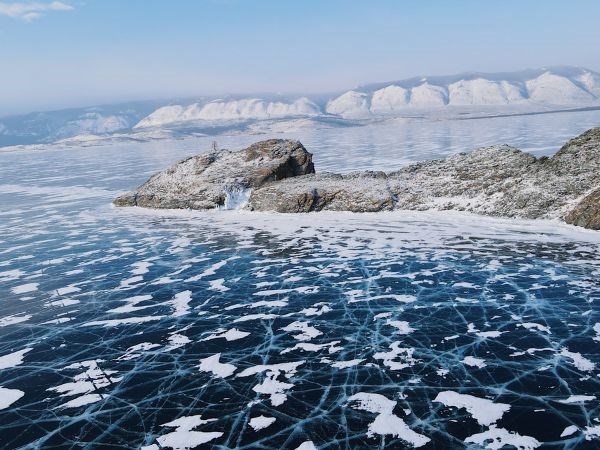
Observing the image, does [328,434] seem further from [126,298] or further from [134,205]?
[134,205]

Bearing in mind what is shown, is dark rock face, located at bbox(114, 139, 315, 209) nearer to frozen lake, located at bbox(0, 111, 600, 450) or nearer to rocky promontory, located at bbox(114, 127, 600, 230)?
rocky promontory, located at bbox(114, 127, 600, 230)

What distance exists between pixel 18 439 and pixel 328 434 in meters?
3.58

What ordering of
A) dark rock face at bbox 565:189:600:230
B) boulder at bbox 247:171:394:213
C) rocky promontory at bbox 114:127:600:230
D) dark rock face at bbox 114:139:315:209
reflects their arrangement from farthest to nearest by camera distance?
1. dark rock face at bbox 114:139:315:209
2. boulder at bbox 247:171:394:213
3. rocky promontory at bbox 114:127:600:230
4. dark rock face at bbox 565:189:600:230

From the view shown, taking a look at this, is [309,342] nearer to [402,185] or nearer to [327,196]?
[327,196]

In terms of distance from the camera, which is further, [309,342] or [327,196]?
[327,196]

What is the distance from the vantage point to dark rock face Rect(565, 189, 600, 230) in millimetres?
13195

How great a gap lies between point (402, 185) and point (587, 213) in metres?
7.33

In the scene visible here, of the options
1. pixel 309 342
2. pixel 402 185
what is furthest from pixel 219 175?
pixel 309 342

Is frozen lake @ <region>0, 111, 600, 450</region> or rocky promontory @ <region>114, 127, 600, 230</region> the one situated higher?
rocky promontory @ <region>114, 127, 600, 230</region>

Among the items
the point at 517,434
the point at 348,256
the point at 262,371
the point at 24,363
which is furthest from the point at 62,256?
the point at 517,434

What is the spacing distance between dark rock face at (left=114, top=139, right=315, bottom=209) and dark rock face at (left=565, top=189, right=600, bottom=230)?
1266 centimetres

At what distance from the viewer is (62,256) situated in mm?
13203

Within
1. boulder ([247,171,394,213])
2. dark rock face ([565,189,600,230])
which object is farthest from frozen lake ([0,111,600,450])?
boulder ([247,171,394,213])

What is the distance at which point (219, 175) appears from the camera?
22219mm
